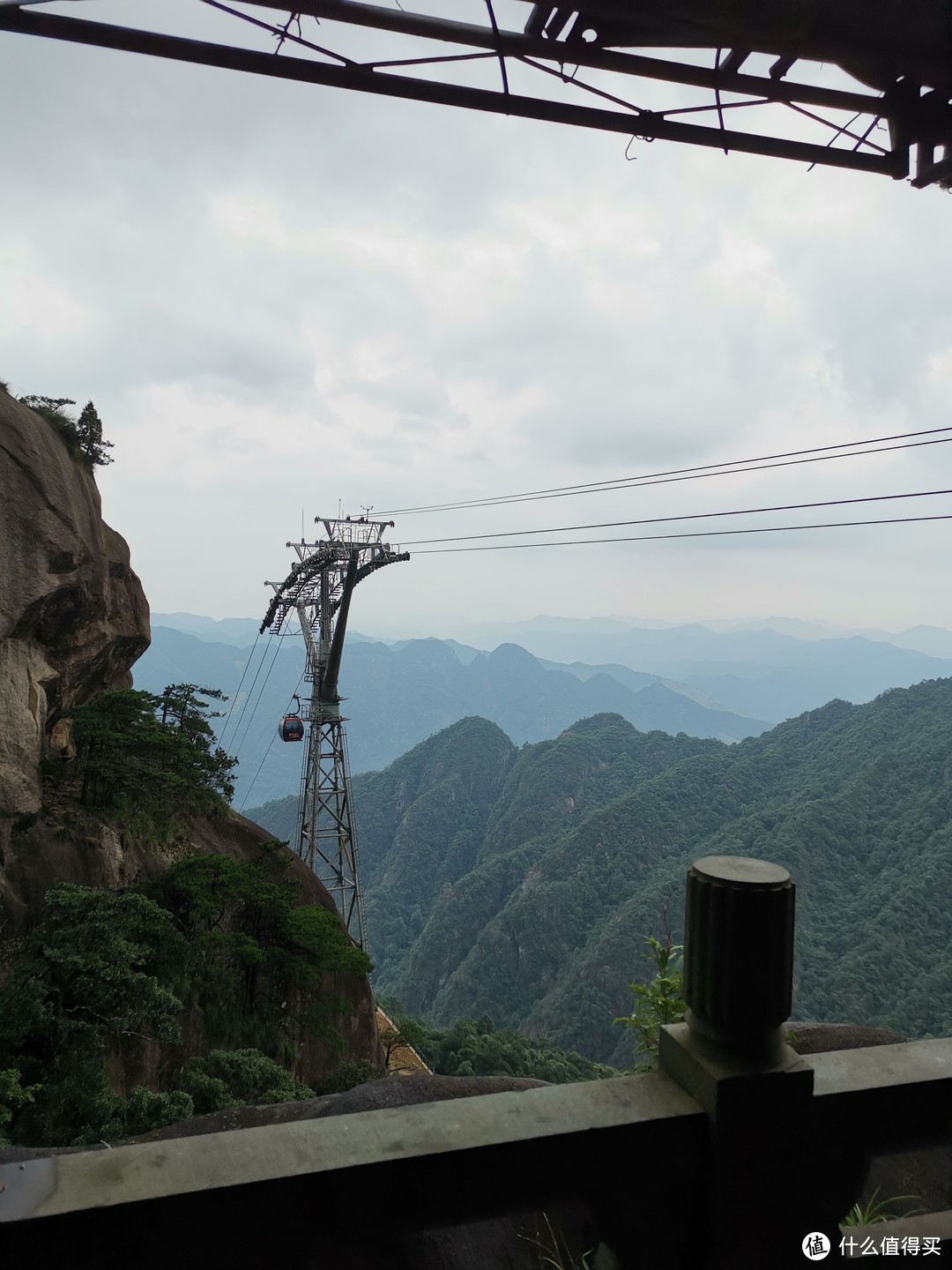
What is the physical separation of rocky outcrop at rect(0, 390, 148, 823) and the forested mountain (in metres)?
26.6

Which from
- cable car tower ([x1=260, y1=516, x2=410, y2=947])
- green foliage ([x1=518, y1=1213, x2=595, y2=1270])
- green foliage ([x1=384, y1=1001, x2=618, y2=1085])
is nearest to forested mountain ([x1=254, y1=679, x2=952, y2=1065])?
green foliage ([x1=384, y1=1001, x2=618, y2=1085])

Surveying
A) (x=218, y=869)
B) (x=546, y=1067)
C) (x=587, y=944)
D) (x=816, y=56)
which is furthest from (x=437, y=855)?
(x=816, y=56)

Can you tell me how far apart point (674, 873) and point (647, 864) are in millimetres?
5624

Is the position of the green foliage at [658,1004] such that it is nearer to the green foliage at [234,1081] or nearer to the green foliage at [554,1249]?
the green foliage at [554,1249]

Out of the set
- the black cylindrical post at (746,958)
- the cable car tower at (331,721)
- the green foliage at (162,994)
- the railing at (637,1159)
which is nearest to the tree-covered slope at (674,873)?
the cable car tower at (331,721)

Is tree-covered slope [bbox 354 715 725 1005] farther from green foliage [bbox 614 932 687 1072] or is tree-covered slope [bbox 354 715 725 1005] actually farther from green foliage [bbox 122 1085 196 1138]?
green foliage [bbox 614 932 687 1072]

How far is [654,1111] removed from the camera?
4.61ft

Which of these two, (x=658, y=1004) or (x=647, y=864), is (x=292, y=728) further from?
(x=647, y=864)

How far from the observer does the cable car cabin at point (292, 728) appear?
59.4 feet

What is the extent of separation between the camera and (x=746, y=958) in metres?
1.39

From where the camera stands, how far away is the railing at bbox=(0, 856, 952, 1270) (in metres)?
1.17

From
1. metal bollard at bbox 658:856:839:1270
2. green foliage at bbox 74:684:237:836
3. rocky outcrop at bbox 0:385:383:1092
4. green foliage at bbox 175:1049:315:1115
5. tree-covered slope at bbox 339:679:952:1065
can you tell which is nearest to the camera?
metal bollard at bbox 658:856:839:1270

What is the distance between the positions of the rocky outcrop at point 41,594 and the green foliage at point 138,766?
643mm

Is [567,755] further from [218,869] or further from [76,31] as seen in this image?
[76,31]
